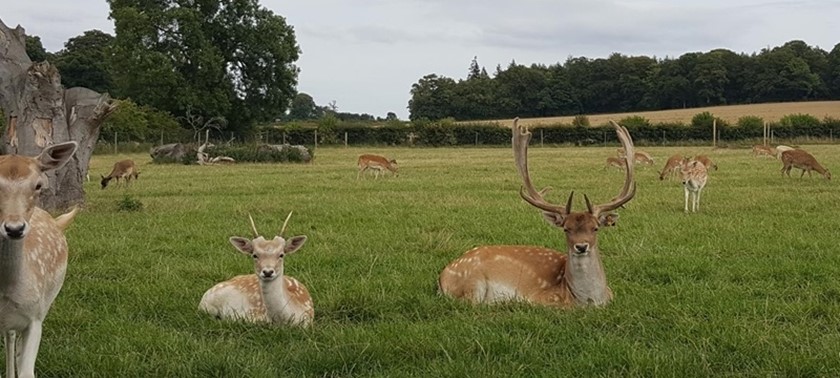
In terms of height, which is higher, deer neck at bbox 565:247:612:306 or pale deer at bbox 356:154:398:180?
pale deer at bbox 356:154:398:180

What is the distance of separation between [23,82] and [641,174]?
14823 millimetres

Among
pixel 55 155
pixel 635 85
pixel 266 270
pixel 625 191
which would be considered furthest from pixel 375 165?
pixel 635 85

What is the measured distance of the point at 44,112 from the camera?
483 inches

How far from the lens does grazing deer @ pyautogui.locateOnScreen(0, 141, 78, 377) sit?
349cm

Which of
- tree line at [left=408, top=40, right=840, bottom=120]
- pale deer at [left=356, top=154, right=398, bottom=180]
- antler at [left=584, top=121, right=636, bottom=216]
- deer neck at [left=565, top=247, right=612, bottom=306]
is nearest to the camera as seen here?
deer neck at [left=565, top=247, right=612, bottom=306]

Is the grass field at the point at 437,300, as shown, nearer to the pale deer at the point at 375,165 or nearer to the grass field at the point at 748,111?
the pale deer at the point at 375,165

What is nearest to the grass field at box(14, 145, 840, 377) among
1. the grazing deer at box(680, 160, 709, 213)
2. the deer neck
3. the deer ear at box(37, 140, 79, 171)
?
the deer neck

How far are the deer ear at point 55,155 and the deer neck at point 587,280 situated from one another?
338cm

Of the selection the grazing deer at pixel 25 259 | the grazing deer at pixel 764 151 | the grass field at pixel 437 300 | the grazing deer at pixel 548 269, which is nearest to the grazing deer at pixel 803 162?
the grass field at pixel 437 300

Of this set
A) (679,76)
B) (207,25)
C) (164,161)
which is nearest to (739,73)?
(679,76)

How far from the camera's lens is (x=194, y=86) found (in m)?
45.4

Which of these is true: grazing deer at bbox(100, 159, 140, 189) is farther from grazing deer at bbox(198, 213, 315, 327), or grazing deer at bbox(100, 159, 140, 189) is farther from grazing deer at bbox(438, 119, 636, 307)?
grazing deer at bbox(438, 119, 636, 307)

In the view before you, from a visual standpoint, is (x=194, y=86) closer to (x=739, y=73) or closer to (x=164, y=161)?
(x=164, y=161)

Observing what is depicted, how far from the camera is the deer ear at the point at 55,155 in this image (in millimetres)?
3900
